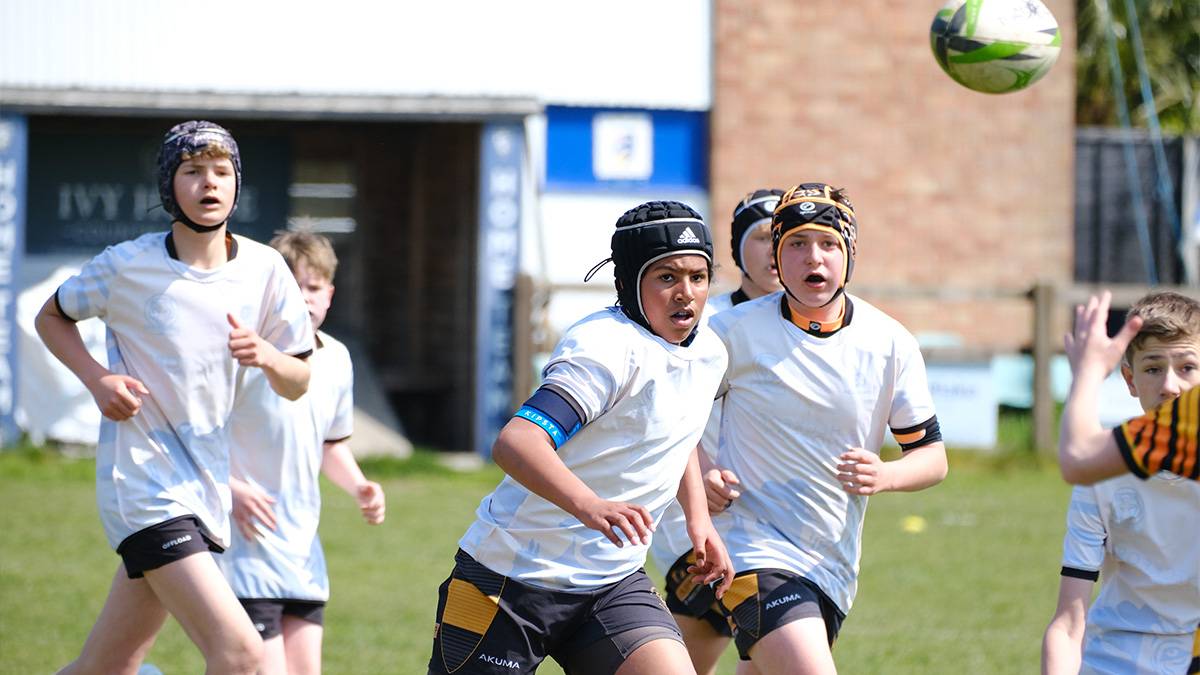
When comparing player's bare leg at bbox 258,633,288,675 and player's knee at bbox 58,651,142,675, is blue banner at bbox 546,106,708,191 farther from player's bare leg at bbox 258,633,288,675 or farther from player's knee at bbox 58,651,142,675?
player's knee at bbox 58,651,142,675

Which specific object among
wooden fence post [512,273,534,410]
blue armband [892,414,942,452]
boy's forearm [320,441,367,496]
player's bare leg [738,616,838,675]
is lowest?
wooden fence post [512,273,534,410]

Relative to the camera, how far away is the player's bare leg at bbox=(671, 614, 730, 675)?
226 inches

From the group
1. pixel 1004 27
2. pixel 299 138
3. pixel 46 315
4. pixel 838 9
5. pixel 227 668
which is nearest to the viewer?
pixel 227 668

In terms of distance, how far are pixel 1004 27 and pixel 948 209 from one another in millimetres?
11219

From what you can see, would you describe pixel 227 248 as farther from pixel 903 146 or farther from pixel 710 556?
pixel 903 146

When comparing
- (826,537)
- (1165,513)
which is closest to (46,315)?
(826,537)

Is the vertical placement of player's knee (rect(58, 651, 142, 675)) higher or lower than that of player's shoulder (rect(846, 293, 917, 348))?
lower

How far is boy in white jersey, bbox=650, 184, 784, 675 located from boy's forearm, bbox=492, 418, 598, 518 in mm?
1208

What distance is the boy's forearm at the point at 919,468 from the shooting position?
16.4ft

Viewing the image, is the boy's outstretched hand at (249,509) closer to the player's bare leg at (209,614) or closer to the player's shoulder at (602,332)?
the player's bare leg at (209,614)

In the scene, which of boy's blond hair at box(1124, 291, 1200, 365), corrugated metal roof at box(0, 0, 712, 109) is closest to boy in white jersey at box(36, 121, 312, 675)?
boy's blond hair at box(1124, 291, 1200, 365)

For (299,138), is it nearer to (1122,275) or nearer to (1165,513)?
(1122,275)

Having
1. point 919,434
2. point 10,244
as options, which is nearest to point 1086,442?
point 919,434

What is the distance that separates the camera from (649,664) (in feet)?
14.6
